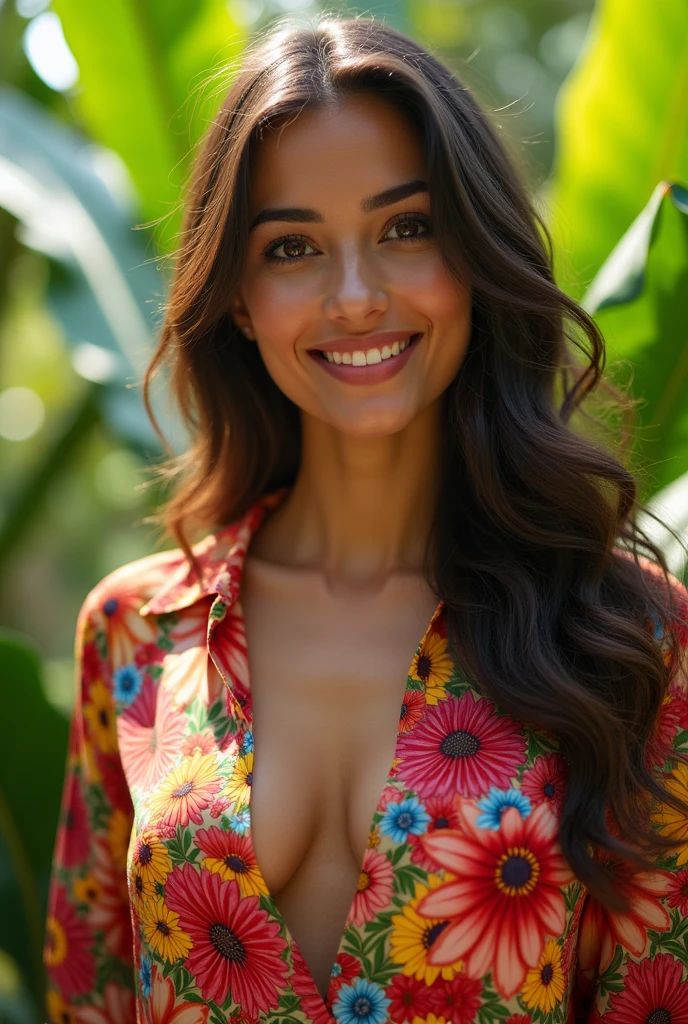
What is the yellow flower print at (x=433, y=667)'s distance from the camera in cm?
175

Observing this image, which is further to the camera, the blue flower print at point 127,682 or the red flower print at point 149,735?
the blue flower print at point 127,682

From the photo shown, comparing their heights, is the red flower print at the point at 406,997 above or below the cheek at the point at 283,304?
below

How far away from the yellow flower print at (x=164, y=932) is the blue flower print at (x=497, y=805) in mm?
488

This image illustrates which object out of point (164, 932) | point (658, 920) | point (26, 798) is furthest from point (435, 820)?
point (26, 798)

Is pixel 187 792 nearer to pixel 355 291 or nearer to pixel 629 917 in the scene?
pixel 629 917

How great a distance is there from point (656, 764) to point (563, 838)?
21 centimetres

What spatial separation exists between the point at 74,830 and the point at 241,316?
994 mm

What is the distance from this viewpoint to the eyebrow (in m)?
1.77

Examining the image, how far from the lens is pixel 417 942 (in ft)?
5.29

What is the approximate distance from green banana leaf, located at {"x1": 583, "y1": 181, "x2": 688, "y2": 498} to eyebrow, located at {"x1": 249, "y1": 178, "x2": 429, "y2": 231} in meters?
0.54

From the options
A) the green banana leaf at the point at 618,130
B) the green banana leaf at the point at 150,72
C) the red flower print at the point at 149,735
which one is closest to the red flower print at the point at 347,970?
the red flower print at the point at 149,735

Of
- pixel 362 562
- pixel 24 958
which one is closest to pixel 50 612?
pixel 24 958

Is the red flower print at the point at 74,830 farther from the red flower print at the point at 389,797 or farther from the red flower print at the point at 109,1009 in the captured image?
the red flower print at the point at 389,797

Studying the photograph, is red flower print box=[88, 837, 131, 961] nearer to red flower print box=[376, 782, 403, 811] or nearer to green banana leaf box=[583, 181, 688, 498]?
red flower print box=[376, 782, 403, 811]
